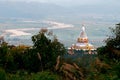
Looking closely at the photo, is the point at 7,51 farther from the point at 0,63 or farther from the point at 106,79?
the point at 106,79

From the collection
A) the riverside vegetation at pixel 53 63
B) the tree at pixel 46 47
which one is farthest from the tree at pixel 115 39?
the tree at pixel 46 47

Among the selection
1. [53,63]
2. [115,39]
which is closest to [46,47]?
[53,63]

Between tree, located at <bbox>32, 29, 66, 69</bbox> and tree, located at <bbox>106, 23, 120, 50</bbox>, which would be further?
tree, located at <bbox>32, 29, 66, 69</bbox>

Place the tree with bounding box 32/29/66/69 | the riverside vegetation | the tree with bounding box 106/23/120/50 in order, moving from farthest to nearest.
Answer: the tree with bounding box 32/29/66/69 → the tree with bounding box 106/23/120/50 → the riverside vegetation

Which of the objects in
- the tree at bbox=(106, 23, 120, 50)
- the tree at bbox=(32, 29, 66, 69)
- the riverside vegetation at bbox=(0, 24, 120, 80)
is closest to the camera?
the riverside vegetation at bbox=(0, 24, 120, 80)

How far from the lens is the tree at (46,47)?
3069 cm

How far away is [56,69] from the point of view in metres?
24.7

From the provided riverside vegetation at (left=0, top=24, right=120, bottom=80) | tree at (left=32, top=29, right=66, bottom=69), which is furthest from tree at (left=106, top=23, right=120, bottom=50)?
tree at (left=32, top=29, right=66, bottom=69)

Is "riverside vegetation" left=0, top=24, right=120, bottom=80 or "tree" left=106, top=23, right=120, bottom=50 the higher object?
"tree" left=106, top=23, right=120, bottom=50

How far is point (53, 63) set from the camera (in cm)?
2847

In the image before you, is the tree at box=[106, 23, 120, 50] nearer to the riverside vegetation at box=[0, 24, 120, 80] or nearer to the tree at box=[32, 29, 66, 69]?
the riverside vegetation at box=[0, 24, 120, 80]

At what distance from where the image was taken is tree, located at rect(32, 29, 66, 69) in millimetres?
30688

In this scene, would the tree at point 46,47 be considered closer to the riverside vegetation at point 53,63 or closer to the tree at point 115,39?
the riverside vegetation at point 53,63

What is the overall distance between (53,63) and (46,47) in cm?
314
